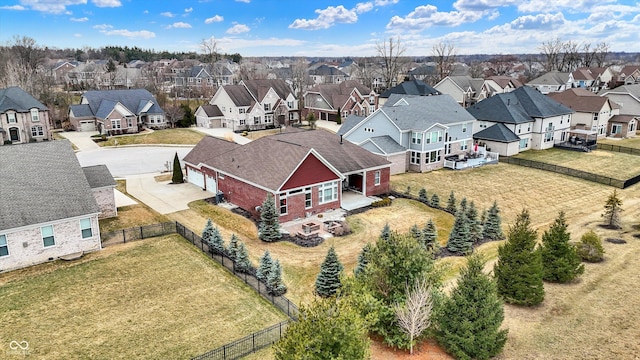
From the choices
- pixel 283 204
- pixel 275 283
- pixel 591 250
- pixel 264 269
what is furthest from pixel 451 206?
pixel 275 283

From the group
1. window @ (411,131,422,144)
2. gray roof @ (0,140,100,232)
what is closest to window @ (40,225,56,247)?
gray roof @ (0,140,100,232)

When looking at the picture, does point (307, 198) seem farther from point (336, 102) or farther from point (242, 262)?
point (336, 102)

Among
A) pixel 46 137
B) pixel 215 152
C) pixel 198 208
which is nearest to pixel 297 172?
pixel 198 208

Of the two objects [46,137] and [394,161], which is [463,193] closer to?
[394,161]

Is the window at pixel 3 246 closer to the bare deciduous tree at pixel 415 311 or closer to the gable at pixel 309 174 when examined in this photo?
the gable at pixel 309 174

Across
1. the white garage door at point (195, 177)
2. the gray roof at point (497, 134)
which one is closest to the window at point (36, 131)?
the white garage door at point (195, 177)

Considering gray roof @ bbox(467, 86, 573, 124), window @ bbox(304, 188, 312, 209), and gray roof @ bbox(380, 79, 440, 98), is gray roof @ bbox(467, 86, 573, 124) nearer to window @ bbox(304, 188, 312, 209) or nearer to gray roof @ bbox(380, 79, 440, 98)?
gray roof @ bbox(380, 79, 440, 98)
